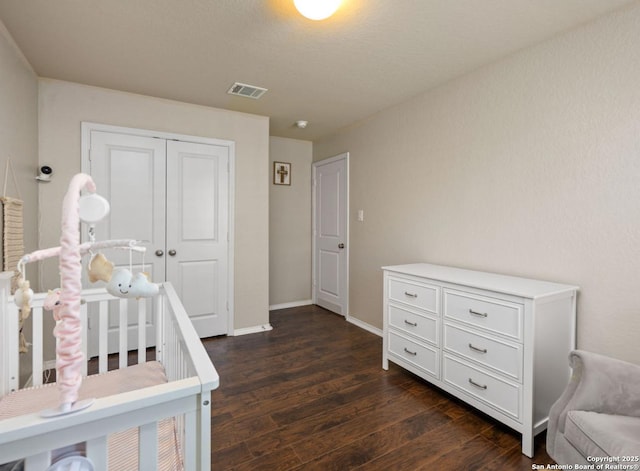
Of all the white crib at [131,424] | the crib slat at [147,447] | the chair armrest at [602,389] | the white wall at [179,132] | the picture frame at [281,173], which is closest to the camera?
the white crib at [131,424]

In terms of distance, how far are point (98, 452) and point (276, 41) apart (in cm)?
226

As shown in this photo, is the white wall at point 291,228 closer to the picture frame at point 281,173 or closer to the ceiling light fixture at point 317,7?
the picture frame at point 281,173

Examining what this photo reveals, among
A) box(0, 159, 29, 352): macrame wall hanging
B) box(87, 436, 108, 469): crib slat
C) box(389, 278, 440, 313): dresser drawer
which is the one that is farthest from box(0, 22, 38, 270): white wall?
box(389, 278, 440, 313): dresser drawer

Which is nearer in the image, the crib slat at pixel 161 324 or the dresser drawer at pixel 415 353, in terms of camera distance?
the crib slat at pixel 161 324

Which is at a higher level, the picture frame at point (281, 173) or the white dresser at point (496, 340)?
the picture frame at point (281, 173)

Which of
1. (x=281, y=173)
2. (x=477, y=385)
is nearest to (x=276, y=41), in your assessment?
(x=281, y=173)

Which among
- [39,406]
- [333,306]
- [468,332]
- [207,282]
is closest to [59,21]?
[39,406]

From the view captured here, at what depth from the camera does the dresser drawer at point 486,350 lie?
1.79 metres

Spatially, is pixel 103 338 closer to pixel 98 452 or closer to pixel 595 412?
pixel 98 452

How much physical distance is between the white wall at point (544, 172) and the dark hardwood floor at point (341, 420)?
2.91ft

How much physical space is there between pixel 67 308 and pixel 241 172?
293cm

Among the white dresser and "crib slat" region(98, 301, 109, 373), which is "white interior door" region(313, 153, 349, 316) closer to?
the white dresser

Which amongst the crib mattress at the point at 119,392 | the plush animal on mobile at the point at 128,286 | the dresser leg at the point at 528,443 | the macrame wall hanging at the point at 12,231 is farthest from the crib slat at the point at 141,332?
the dresser leg at the point at 528,443

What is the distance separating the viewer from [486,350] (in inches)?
76.5
